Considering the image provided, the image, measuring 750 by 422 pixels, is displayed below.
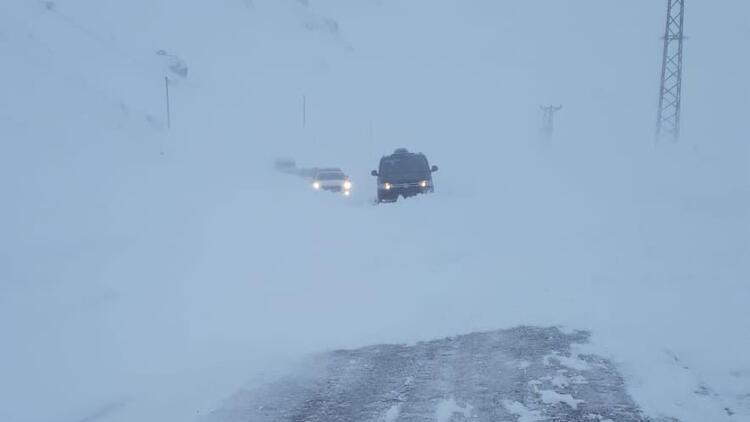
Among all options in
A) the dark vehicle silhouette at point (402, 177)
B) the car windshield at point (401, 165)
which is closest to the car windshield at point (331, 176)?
the dark vehicle silhouette at point (402, 177)

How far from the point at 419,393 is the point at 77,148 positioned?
74.3ft

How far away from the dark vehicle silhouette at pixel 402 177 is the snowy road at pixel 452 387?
1541 cm

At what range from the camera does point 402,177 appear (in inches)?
958

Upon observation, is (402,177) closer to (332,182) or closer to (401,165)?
(401,165)

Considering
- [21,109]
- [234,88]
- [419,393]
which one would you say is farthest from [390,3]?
[419,393]

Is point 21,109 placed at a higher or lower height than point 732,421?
higher

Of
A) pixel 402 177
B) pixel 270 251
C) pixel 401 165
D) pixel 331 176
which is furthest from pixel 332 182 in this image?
pixel 270 251

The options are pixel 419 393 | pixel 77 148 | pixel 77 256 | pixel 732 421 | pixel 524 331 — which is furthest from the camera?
pixel 77 148

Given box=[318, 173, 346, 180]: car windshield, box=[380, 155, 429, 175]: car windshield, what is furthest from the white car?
box=[380, 155, 429, 175]: car windshield

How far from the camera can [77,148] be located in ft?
86.3

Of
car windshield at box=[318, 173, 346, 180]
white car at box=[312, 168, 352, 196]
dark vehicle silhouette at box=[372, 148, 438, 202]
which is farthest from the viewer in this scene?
car windshield at box=[318, 173, 346, 180]

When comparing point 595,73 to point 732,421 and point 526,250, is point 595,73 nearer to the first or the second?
point 526,250

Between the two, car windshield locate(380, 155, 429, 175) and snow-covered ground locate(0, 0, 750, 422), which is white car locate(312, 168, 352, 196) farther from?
car windshield locate(380, 155, 429, 175)

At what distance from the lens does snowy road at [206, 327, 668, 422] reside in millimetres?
6297
